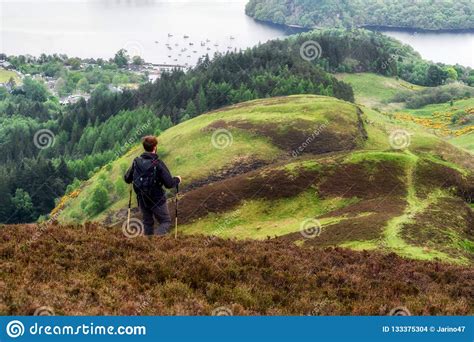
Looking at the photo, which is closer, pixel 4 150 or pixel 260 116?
pixel 260 116

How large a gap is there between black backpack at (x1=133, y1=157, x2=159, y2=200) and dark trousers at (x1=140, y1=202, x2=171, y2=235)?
1.14m

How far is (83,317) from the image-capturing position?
1210 cm

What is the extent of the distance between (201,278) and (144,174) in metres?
4.85

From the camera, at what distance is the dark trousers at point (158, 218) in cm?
2052

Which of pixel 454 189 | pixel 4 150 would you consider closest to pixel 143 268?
pixel 454 189

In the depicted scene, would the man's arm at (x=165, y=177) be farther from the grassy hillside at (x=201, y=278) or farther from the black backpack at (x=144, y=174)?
the grassy hillside at (x=201, y=278)

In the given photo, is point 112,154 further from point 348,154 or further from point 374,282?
point 374,282

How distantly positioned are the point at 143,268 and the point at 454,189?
28681mm

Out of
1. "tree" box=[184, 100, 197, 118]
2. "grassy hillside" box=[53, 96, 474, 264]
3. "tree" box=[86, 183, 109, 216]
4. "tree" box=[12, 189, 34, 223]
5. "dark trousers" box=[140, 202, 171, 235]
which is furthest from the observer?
"tree" box=[184, 100, 197, 118]

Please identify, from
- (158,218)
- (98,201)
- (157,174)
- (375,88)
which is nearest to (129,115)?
(375,88)

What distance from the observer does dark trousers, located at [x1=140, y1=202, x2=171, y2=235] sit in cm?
2052

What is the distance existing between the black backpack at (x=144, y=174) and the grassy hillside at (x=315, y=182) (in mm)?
10888

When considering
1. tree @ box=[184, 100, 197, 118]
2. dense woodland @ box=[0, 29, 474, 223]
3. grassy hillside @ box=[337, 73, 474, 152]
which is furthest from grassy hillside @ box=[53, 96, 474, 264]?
tree @ box=[184, 100, 197, 118]

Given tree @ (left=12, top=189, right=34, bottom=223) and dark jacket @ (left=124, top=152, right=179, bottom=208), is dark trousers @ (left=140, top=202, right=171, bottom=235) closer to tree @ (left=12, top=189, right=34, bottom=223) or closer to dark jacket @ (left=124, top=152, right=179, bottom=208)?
dark jacket @ (left=124, top=152, right=179, bottom=208)
